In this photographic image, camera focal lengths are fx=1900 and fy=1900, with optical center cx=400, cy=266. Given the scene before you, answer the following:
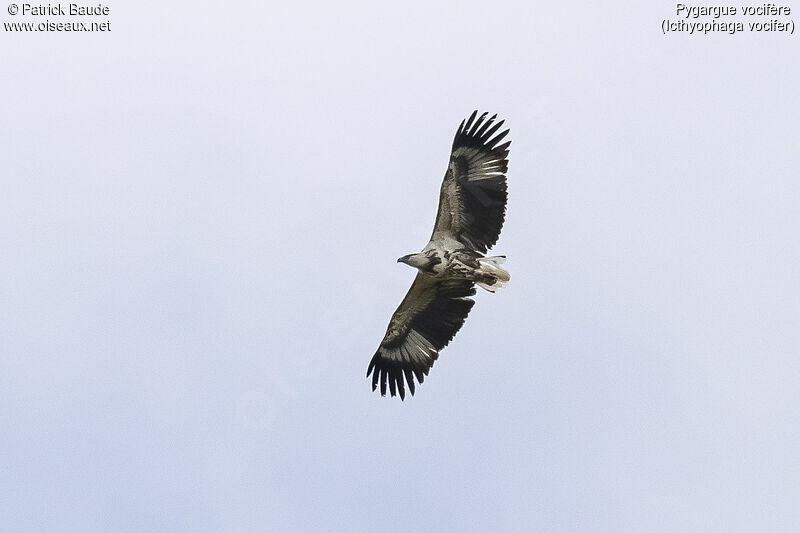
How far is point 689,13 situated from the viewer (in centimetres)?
3162

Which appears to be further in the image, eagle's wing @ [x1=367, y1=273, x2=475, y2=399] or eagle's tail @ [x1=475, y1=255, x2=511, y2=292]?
eagle's wing @ [x1=367, y1=273, x2=475, y2=399]

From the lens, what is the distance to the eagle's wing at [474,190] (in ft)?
96.2

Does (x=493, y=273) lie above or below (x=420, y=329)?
above

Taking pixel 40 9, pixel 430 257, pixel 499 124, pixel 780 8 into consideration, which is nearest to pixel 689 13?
pixel 780 8

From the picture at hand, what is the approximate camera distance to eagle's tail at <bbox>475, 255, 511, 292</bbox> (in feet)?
95.8

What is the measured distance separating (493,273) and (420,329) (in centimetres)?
190

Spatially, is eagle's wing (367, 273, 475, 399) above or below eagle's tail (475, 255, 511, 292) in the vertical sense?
below

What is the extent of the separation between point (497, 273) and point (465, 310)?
1.20m

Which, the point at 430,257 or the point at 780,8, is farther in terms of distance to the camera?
the point at 780,8

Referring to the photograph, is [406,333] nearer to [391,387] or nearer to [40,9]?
[391,387]

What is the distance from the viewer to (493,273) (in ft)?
95.8

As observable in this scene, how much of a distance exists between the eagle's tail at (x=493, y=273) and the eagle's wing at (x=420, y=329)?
0.49 m

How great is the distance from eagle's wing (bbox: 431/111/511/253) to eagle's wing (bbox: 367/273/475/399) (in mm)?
781

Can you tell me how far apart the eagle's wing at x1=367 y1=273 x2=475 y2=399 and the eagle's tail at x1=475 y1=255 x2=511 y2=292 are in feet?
1.59
